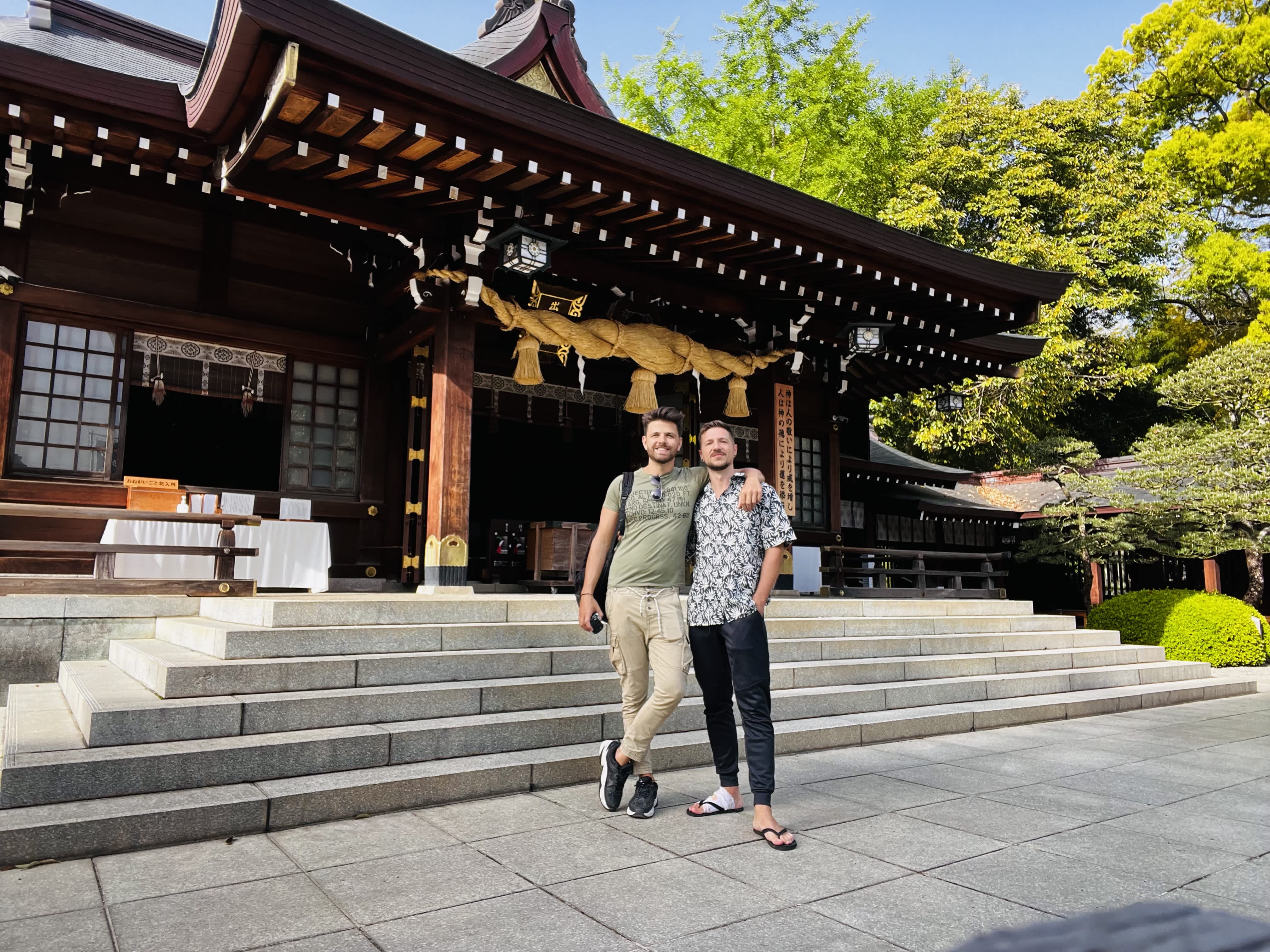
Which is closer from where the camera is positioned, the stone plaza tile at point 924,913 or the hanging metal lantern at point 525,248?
the stone plaza tile at point 924,913

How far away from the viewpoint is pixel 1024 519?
730 inches

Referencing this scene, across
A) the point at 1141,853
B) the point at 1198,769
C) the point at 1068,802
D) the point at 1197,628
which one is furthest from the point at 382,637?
the point at 1197,628

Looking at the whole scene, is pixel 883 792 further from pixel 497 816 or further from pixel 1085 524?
pixel 1085 524

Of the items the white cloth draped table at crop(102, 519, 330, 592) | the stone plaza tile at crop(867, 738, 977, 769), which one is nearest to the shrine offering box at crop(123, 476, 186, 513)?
the white cloth draped table at crop(102, 519, 330, 592)

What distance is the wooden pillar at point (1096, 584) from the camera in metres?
17.5

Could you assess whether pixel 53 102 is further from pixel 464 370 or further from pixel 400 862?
pixel 400 862

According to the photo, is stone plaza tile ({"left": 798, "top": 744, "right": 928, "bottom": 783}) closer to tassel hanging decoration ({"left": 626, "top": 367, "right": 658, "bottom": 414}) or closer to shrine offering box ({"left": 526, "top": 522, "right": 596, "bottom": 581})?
shrine offering box ({"left": 526, "top": 522, "right": 596, "bottom": 581})

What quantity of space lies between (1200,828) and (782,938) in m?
2.64

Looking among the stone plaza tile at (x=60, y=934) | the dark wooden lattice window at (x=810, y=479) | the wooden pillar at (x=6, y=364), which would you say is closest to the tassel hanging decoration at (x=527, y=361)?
the wooden pillar at (x=6, y=364)

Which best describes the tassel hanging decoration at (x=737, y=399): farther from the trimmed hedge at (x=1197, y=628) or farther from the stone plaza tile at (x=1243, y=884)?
the stone plaza tile at (x=1243, y=884)

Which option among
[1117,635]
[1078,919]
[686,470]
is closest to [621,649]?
[686,470]

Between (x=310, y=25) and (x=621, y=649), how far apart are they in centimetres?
433

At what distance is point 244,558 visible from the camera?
8000 mm

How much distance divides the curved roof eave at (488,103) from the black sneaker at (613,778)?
15.1ft
